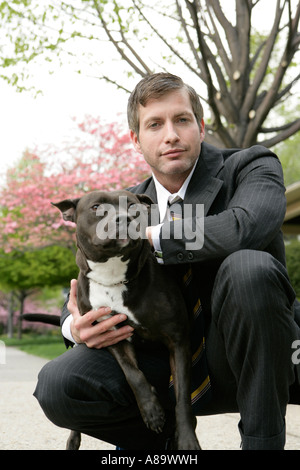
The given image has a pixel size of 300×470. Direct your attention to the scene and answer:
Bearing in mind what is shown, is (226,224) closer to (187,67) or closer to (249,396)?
(249,396)

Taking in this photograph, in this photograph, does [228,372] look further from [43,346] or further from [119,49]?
[43,346]

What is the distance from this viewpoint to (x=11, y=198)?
1468cm

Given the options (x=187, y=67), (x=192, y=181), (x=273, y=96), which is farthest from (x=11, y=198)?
(x=192, y=181)

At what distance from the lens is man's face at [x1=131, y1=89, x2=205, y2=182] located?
8.36ft

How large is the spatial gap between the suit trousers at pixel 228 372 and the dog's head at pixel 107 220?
41 centimetres

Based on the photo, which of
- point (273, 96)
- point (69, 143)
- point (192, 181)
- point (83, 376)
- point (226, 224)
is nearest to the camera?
point (226, 224)

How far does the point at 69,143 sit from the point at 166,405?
12.4 metres

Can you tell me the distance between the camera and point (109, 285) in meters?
2.28

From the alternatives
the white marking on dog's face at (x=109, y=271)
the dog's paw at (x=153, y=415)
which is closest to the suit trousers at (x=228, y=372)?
the dog's paw at (x=153, y=415)

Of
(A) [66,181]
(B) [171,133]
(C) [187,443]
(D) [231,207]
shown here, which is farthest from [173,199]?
(A) [66,181]

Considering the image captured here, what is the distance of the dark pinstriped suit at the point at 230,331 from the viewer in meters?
1.95

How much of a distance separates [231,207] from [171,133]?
513mm

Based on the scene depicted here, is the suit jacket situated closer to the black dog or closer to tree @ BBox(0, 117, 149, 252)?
the black dog

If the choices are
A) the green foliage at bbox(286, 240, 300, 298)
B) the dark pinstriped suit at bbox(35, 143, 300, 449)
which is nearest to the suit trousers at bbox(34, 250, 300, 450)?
the dark pinstriped suit at bbox(35, 143, 300, 449)
